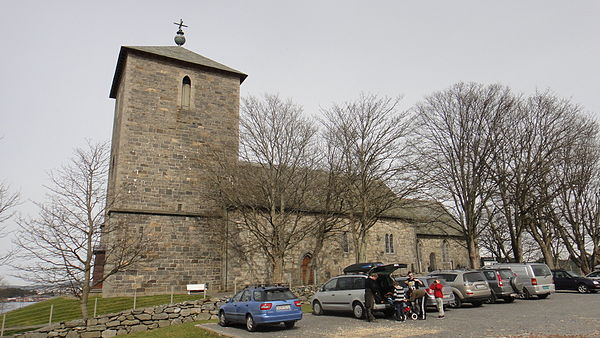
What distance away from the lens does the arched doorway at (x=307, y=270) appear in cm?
2864

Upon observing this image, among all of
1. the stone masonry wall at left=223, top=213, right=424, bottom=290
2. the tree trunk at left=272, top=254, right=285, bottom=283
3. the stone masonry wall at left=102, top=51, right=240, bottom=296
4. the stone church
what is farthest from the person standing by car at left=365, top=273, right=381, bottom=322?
the stone masonry wall at left=102, top=51, right=240, bottom=296

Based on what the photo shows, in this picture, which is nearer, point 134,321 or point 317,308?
point 317,308

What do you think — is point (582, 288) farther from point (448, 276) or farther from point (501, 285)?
point (448, 276)

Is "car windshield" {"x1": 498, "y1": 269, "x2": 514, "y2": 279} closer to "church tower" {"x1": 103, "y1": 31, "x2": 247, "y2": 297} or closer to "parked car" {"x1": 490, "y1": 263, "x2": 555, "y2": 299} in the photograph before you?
"parked car" {"x1": 490, "y1": 263, "x2": 555, "y2": 299}

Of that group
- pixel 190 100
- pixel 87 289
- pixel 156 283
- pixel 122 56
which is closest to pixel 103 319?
pixel 87 289

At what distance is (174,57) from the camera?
26.0 metres

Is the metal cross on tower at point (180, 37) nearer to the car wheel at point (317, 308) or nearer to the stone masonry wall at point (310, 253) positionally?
the stone masonry wall at point (310, 253)

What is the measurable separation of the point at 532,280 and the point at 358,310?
10.6 metres

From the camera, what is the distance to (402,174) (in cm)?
2319

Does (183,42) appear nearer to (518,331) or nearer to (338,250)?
(338,250)

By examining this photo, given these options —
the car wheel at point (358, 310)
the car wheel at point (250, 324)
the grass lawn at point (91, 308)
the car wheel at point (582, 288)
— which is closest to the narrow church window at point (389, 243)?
the car wheel at point (582, 288)

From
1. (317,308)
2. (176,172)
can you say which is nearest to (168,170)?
(176,172)

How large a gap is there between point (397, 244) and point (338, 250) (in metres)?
6.78

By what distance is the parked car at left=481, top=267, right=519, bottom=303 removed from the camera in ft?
58.9
